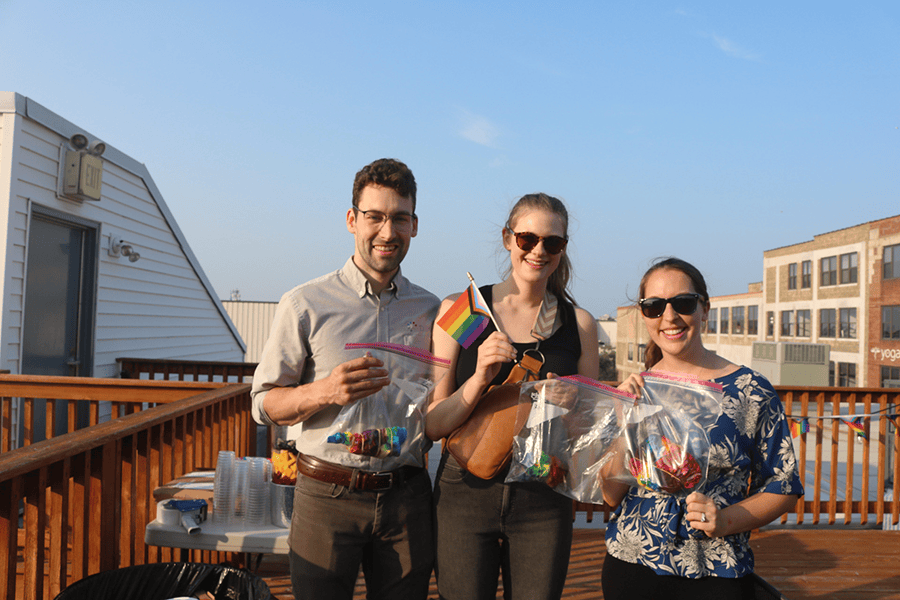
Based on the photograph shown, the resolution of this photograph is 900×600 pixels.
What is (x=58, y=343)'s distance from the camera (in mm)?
6195

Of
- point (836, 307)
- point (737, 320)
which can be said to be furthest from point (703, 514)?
point (737, 320)

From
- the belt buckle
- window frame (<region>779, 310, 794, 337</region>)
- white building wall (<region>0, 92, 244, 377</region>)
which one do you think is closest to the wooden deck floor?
the belt buckle

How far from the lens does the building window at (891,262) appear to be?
3059cm

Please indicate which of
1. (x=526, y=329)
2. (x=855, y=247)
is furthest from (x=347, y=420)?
(x=855, y=247)

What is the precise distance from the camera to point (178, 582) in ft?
5.76

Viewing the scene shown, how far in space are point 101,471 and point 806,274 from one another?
44101 millimetres

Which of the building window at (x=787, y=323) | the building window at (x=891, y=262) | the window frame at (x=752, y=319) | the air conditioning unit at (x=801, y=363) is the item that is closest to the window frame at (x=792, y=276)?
the building window at (x=787, y=323)

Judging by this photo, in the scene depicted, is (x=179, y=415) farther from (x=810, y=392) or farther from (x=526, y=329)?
(x=810, y=392)

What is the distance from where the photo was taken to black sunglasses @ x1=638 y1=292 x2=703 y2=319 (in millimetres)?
1586

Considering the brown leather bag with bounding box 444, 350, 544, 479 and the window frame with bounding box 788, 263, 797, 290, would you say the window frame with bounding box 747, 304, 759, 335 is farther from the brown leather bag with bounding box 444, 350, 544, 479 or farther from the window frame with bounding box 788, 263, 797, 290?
the brown leather bag with bounding box 444, 350, 544, 479

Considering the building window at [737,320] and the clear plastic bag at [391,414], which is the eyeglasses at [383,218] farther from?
the building window at [737,320]

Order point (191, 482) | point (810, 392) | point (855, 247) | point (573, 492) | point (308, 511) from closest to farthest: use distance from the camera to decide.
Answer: point (573, 492)
point (308, 511)
point (191, 482)
point (810, 392)
point (855, 247)

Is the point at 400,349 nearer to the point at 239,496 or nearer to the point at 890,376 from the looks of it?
the point at 239,496

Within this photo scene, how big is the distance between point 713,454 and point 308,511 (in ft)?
3.75
